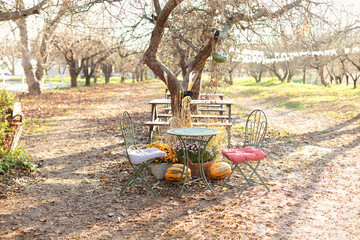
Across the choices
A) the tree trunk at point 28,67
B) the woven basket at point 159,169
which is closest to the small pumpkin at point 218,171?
the woven basket at point 159,169

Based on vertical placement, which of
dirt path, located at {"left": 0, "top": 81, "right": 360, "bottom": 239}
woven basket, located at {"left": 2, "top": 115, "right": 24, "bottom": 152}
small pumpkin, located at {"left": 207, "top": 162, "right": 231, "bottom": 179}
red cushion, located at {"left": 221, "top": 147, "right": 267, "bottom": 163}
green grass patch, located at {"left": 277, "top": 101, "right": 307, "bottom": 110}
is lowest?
dirt path, located at {"left": 0, "top": 81, "right": 360, "bottom": 239}

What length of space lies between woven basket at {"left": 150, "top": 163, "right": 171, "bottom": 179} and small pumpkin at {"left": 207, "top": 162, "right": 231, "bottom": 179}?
0.71 meters

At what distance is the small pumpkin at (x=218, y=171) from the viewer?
491cm

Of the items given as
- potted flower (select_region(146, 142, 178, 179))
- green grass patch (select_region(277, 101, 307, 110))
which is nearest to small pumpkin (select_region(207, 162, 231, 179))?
potted flower (select_region(146, 142, 178, 179))

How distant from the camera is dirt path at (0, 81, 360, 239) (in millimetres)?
3314

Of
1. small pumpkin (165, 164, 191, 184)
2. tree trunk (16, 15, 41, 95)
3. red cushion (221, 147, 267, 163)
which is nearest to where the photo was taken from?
red cushion (221, 147, 267, 163)

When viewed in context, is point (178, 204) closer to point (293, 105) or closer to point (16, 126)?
point (16, 126)

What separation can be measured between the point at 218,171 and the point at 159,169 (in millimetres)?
928

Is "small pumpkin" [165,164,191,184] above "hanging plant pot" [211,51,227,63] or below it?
below

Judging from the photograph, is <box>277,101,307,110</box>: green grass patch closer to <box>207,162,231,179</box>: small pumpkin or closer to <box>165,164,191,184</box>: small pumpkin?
<box>207,162,231,179</box>: small pumpkin

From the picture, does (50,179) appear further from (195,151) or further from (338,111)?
(338,111)

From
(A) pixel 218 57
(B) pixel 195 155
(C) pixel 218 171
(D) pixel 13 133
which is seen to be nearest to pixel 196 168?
(B) pixel 195 155

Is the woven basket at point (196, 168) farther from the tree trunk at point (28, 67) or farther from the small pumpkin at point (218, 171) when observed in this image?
the tree trunk at point (28, 67)

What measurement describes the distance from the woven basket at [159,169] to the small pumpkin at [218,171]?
71 cm
